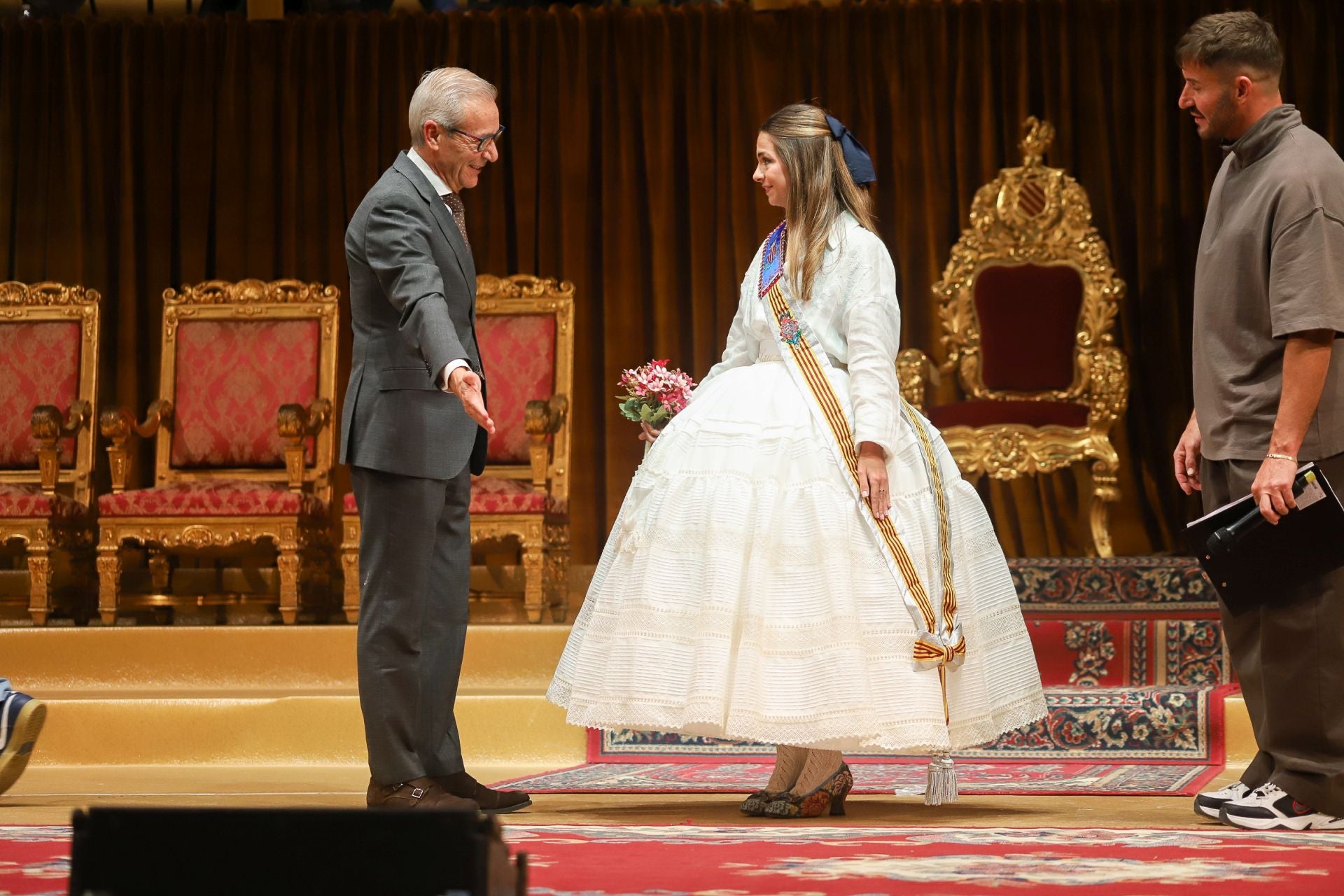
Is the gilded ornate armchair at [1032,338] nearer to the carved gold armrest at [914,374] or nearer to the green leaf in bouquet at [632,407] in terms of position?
the carved gold armrest at [914,374]

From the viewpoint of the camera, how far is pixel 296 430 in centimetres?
524

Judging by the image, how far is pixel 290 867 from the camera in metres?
1.51

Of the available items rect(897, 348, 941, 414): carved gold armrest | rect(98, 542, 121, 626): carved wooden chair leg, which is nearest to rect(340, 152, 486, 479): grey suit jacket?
rect(98, 542, 121, 626): carved wooden chair leg

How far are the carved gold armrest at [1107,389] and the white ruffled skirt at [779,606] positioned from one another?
9.20ft

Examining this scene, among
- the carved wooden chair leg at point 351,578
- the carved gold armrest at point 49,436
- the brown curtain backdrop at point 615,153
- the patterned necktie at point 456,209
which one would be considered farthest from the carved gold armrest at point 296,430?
the patterned necktie at point 456,209

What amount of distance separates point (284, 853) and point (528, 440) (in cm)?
404

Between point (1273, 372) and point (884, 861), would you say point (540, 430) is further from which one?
point (884, 861)

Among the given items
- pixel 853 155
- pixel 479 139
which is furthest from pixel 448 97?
pixel 853 155

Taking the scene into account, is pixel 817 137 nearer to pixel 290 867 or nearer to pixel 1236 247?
pixel 1236 247

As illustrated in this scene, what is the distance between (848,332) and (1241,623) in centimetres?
87

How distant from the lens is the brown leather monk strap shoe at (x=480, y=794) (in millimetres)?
3055

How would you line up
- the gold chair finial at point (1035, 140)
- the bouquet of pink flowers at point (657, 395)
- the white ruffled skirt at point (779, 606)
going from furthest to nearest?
1. the gold chair finial at point (1035, 140)
2. the bouquet of pink flowers at point (657, 395)
3. the white ruffled skirt at point (779, 606)

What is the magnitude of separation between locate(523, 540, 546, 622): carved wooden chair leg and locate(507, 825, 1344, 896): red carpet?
95.6 inches

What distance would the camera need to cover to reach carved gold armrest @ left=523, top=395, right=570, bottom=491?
525cm
